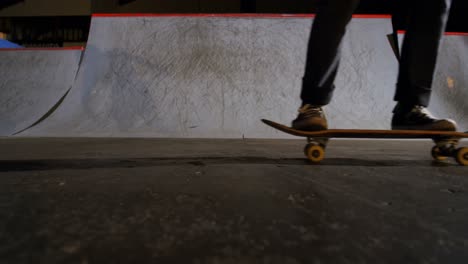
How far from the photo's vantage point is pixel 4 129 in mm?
3867

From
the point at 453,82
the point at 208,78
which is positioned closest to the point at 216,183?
the point at 208,78

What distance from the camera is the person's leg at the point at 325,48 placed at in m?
1.46

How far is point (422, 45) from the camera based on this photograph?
158cm

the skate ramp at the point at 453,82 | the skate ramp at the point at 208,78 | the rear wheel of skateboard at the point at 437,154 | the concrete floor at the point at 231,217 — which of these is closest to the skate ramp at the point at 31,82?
the skate ramp at the point at 208,78

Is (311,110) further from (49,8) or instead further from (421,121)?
(49,8)

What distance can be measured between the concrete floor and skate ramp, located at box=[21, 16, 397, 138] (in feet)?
8.48

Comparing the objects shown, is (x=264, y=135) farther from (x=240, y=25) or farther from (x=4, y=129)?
(x=4, y=129)

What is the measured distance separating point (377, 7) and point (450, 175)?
11901 millimetres

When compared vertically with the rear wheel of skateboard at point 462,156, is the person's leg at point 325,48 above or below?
above

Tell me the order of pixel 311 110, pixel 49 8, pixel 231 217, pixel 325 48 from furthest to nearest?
pixel 49 8
pixel 311 110
pixel 325 48
pixel 231 217

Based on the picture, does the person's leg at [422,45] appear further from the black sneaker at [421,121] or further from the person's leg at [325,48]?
the person's leg at [325,48]

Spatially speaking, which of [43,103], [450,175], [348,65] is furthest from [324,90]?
[43,103]

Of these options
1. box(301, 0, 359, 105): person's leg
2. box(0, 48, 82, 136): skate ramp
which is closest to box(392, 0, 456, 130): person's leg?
box(301, 0, 359, 105): person's leg

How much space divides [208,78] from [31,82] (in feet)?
8.96
